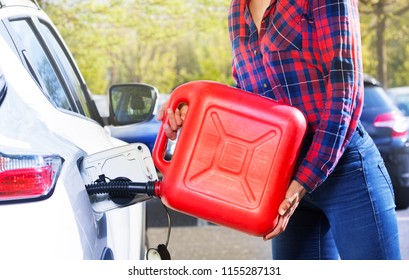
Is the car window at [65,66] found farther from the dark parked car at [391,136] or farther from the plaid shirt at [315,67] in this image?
the dark parked car at [391,136]

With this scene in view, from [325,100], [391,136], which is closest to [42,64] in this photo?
[325,100]

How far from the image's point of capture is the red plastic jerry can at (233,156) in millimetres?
1470

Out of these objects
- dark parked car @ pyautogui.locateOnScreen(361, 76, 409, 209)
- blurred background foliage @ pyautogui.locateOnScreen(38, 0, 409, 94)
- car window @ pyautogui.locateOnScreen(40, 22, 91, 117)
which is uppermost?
car window @ pyautogui.locateOnScreen(40, 22, 91, 117)

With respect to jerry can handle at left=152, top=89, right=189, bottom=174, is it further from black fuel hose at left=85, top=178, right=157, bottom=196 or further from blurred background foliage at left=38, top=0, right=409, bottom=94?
blurred background foliage at left=38, top=0, right=409, bottom=94

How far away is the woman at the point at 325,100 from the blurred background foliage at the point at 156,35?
100 inches

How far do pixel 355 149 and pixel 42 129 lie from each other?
22.1 inches

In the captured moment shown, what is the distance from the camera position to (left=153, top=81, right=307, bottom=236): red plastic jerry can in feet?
4.82

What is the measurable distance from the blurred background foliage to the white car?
228 cm

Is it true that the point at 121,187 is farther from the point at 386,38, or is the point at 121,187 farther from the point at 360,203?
the point at 386,38

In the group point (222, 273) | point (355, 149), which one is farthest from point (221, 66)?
point (355, 149)

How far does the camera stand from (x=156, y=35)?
5.29m

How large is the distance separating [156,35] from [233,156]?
3.87m

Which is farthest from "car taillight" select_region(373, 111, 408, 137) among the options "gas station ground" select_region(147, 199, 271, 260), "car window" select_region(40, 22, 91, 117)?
"car window" select_region(40, 22, 91, 117)

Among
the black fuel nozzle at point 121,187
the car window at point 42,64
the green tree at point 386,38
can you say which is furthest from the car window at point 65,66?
the green tree at point 386,38
